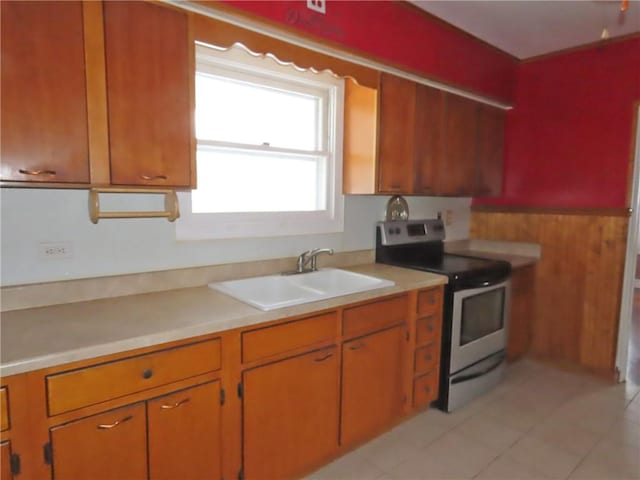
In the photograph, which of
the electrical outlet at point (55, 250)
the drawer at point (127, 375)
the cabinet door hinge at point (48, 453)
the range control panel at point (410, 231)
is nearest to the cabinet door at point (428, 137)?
the range control panel at point (410, 231)

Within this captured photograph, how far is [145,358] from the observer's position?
4.37ft

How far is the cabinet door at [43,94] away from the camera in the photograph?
1.27m

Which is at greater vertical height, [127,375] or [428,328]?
[127,375]

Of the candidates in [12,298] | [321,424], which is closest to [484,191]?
[321,424]

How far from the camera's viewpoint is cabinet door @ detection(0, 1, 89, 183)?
4.17ft

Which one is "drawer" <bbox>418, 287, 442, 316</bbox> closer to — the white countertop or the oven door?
the oven door

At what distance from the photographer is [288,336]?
1.71 m

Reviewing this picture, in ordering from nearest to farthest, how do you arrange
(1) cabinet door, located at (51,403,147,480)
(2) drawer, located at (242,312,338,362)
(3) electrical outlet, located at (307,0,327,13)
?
(1) cabinet door, located at (51,403,147,480), (2) drawer, located at (242,312,338,362), (3) electrical outlet, located at (307,0,327,13)

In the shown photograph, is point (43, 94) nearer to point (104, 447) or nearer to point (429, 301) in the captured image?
point (104, 447)

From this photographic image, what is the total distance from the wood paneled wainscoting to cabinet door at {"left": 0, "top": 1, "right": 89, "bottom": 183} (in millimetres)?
3345

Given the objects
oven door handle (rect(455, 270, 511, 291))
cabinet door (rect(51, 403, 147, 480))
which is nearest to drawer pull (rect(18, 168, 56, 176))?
cabinet door (rect(51, 403, 147, 480))

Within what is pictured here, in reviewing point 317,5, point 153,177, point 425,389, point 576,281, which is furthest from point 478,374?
point 317,5

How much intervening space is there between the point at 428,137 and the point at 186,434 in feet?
7.38

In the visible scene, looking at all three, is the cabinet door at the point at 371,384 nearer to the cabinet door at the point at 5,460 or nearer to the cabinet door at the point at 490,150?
the cabinet door at the point at 5,460
